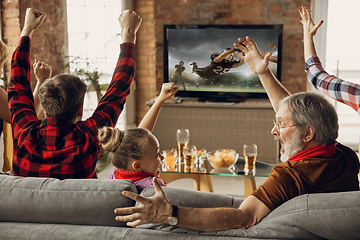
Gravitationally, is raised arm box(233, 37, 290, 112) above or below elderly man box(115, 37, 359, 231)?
above

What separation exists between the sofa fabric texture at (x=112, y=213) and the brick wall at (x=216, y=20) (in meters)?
3.30

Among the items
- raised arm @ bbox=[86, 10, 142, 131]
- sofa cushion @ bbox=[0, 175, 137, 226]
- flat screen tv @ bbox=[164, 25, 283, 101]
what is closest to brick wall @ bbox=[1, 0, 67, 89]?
flat screen tv @ bbox=[164, 25, 283, 101]

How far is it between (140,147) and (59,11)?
316cm

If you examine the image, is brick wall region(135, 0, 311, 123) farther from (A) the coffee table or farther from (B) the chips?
(B) the chips

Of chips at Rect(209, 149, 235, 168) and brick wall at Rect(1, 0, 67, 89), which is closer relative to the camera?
chips at Rect(209, 149, 235, 168)

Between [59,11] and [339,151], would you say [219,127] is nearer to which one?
[59,11]

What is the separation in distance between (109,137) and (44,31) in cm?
285

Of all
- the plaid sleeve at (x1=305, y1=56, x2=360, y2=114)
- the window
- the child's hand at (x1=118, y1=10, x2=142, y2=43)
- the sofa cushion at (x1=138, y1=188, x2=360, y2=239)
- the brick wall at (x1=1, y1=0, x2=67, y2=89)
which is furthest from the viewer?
the window

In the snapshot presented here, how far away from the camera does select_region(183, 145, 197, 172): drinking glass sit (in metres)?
2.52

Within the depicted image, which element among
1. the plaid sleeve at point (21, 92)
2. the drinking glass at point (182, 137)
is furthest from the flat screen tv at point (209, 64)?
the plaid sleeve at point (21, 92)

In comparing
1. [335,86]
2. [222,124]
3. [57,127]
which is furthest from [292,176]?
[222,124]

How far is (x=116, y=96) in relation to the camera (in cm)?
170

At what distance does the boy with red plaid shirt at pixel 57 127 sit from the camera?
4.77 ft

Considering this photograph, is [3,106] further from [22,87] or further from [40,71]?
[22,87]
